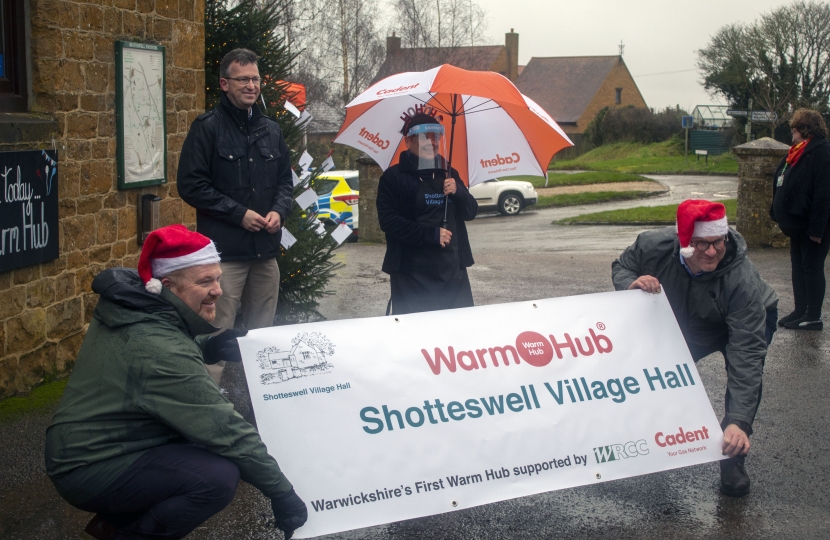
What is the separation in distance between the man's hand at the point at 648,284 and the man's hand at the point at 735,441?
77cm

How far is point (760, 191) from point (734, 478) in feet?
32.4

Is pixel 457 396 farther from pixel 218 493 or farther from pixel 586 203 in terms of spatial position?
pixel 586 203

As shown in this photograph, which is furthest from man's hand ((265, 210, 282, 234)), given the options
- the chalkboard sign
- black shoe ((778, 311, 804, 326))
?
black shoe ((778, 311, 804, 326))

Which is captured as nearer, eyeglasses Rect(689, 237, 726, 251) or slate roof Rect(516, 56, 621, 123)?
eyeglasses Rect(689, 237, 726, 251)

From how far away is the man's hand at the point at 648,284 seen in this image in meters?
4.57

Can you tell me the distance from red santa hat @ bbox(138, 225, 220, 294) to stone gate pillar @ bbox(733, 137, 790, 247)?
11.7 metres

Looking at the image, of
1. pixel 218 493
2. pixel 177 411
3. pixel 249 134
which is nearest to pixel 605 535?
pixel 218 493

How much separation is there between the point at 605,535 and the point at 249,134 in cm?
311

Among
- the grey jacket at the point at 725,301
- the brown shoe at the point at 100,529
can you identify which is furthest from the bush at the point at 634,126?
the brown shoe at the point at 100,529

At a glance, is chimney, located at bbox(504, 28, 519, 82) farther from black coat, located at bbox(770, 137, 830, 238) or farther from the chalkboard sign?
the chalkboard sign

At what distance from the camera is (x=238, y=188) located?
5430mm

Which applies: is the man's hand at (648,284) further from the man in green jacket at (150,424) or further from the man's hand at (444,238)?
the man in green jacket at (150,424)

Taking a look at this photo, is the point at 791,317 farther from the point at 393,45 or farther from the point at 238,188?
the point at 393,45

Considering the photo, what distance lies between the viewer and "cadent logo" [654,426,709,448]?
4262 mm
